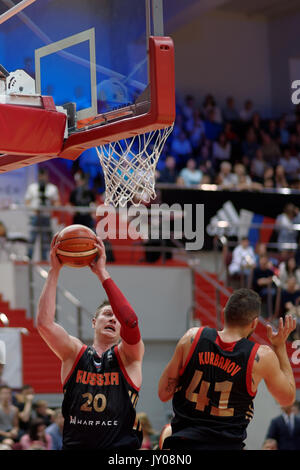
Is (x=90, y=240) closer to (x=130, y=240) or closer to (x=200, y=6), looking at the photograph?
(x=130, y=240)

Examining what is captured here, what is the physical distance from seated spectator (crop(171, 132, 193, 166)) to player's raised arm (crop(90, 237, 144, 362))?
39.0 feet

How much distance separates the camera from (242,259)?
12531 millimetres

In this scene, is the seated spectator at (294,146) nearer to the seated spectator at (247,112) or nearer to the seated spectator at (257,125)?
the seated spectator at (257,125)

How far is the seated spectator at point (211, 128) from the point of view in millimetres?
17609

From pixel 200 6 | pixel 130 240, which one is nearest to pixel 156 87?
pixel 130 240

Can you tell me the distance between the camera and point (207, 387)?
433 cm

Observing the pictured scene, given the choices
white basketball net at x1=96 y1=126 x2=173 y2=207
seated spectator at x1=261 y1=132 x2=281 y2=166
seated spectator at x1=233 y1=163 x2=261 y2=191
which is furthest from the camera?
seated spectator at x1=261 y1=132 x2=281 y2=166

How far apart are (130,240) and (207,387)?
939 centimetres

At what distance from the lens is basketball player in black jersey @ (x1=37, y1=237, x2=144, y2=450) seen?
4.30 meters

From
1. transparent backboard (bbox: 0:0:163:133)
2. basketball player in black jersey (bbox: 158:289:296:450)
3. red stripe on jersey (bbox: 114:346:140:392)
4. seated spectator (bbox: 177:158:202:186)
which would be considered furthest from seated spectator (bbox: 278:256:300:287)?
red stripe on jersey (bbox: 114:346:140:392)

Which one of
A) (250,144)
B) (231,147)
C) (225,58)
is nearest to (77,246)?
(231,147)

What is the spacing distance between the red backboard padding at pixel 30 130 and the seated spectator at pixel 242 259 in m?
7.64

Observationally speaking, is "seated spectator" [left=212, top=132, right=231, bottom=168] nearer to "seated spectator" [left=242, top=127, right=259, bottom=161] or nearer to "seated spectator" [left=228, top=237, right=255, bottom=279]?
"seated spectator" [left=242, top=127, right=259, bottom=161]

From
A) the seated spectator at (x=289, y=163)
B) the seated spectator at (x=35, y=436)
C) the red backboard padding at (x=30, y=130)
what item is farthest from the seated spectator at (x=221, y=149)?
the red backboard padding at (x=30, y=130)
